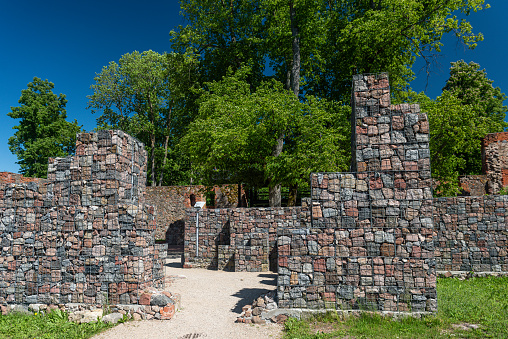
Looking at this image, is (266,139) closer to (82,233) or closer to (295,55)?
(295,55)

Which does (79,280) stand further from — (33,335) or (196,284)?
(196,284)

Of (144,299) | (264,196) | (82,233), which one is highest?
(264,196)

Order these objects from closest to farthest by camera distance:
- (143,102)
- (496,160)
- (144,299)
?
(144,299) → (496,160) → (143,102)

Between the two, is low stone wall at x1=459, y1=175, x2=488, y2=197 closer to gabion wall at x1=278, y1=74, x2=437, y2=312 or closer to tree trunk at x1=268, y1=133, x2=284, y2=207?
tree trunk at x1=268, y1=133, x2=284, y2=207

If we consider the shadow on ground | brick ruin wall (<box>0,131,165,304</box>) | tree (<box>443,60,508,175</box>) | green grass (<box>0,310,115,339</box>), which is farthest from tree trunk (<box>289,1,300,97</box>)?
tree (<box>443,60,508,175</box>)

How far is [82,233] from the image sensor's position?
6.89 meters

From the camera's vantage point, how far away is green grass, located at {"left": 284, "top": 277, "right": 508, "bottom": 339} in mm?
5281

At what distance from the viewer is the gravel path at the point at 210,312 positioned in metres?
5.84

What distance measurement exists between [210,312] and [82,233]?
3203 millimetres

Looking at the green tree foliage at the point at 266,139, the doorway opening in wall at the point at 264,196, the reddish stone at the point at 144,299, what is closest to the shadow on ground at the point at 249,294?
the reddish stone at the point at 144,299

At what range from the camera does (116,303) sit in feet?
21.8

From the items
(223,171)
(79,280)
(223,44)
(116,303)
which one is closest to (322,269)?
(116,303)

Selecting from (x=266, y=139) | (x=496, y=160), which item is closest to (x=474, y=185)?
(x=496, y=160)

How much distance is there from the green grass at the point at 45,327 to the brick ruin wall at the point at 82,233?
0.35m
